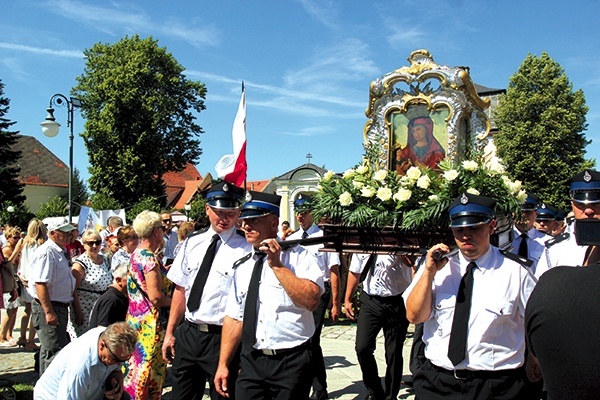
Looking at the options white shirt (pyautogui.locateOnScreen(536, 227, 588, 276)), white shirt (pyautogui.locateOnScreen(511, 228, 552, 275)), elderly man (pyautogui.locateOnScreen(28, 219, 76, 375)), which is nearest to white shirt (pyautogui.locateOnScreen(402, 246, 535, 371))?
white shirt (pyautogui.locateOnScreen(536, 227, 588, 276))

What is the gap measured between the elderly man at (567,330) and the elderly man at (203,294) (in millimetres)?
2787

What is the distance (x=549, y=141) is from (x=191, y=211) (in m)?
22.7

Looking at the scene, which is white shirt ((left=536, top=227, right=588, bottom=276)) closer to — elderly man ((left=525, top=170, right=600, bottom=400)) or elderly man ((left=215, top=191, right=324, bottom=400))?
elderly man ((left=215, top=191, right=324, bottom=400))

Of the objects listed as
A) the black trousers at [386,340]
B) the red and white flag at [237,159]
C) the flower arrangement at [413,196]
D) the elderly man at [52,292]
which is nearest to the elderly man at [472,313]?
the flower arrangement at [413,196]

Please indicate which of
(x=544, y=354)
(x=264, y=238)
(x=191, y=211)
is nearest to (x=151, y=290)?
(x=264, y=238)

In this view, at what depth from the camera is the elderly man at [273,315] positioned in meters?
3.90

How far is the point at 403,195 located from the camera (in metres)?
4.48

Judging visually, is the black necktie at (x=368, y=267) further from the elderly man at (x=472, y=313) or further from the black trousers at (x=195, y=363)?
the elderly man at (x=472, y=313)

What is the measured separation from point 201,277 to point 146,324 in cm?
90

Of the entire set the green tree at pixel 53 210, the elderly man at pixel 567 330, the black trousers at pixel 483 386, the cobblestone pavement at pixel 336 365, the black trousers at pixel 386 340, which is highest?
the green tree at pixel 53 210

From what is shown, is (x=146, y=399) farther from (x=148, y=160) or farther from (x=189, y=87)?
(x=189, y=87)

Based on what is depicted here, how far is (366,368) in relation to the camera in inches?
242

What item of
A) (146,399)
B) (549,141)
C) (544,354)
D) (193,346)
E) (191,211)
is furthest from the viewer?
(191,211)

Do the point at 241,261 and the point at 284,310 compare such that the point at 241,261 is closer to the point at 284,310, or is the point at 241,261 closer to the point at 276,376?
the point at 284,310
